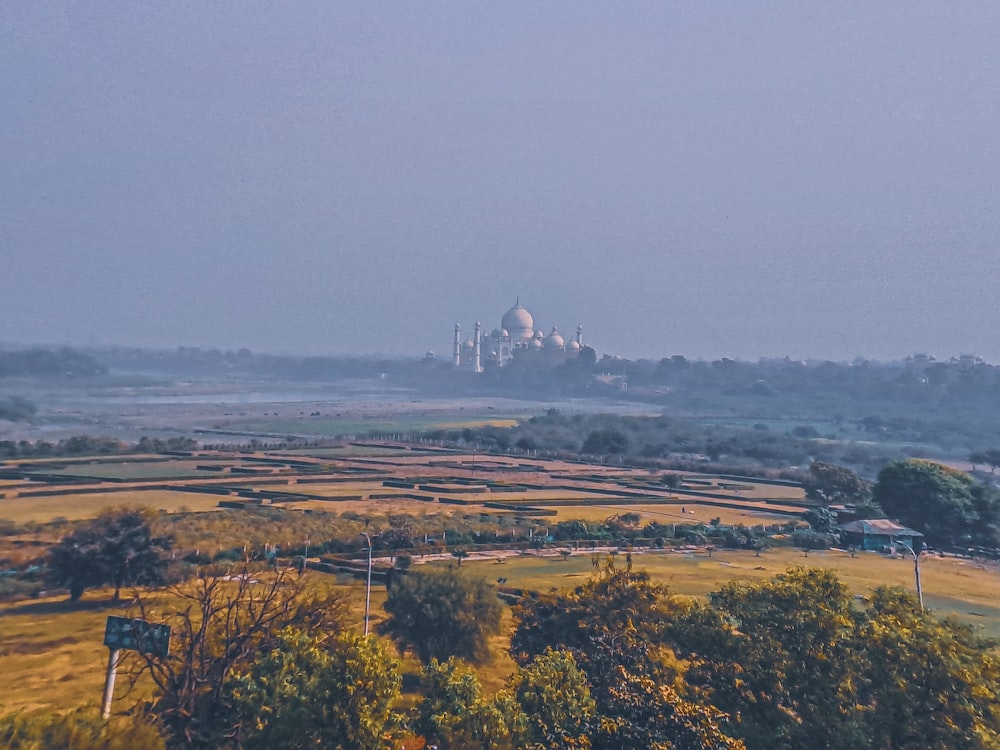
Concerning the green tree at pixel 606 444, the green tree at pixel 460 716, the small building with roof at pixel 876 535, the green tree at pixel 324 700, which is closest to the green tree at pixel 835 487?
the small building with roof at pixel 876 535

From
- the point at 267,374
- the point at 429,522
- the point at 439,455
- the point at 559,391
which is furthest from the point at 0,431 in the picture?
the point at 267,374

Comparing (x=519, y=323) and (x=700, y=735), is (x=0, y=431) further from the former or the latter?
(x=519, y=323)

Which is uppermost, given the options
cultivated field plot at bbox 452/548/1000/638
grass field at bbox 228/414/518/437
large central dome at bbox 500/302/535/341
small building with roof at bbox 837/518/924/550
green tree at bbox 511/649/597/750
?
large central dome at bbox 500/302/535/341

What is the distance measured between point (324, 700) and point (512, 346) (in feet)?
572

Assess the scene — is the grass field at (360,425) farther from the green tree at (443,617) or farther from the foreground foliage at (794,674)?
the foreground foliage at (794,674)

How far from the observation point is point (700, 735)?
35.9 feet

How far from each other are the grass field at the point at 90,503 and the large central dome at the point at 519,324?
14496 centimetres

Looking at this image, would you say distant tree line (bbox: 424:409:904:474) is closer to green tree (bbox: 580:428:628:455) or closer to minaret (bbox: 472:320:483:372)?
green tree (bbox: 580:428:628:455)

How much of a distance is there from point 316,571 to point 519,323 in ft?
523

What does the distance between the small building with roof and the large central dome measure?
487 feet

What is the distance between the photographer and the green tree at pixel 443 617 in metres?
19.5

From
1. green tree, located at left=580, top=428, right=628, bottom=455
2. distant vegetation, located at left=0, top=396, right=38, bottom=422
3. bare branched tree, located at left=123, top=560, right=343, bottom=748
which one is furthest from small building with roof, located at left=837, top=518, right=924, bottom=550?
distant vegetation, located at left=0, top=396, right=38, bottom=422

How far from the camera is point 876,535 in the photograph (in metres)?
37.0

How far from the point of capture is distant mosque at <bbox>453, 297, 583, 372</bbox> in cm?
17725
